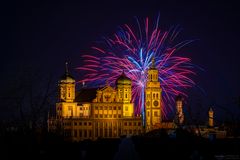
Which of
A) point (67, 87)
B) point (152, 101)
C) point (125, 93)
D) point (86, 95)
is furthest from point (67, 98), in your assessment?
point (152, 101)

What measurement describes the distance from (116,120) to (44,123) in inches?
3296

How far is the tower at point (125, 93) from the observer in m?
132

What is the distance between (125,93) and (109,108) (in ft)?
15.3

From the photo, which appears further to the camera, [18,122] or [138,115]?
[138,115]

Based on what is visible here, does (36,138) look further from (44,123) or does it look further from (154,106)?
(154,106)

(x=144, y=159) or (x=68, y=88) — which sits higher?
(x=68, y=88)

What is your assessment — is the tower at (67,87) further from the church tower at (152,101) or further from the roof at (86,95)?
the church tower at (152,101)

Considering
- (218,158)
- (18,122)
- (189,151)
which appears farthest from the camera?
(18,122)

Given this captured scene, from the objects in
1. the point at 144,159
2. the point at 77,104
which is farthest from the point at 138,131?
the point at 144,159

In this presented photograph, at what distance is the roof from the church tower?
1126cm

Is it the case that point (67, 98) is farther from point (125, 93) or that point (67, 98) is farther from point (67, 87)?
point (125, 93)

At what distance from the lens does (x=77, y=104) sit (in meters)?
132

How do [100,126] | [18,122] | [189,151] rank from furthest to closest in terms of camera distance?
[100,126]
[18,122]
[189,151]

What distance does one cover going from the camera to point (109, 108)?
130625 mm
